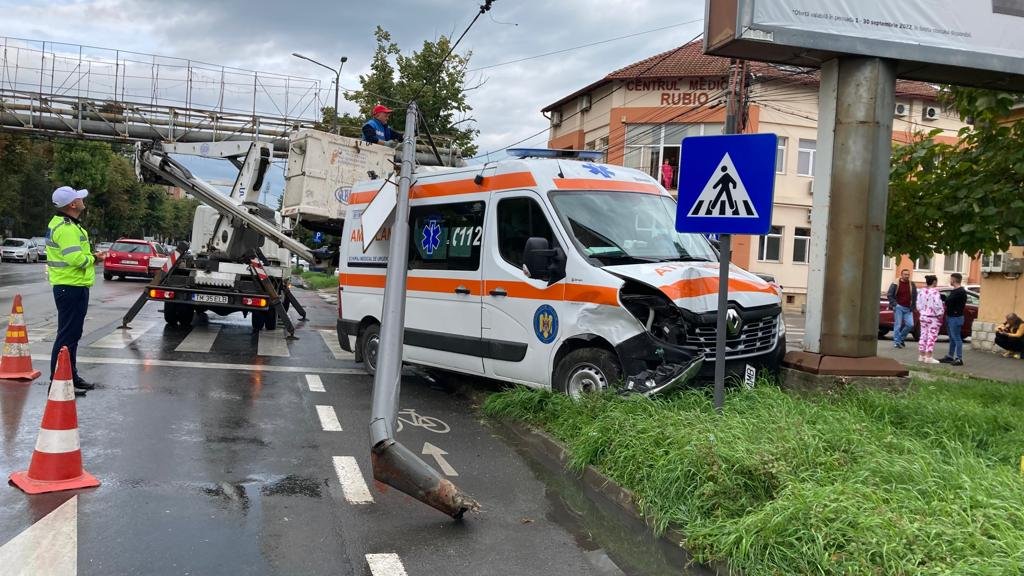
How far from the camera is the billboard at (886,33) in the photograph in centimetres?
715

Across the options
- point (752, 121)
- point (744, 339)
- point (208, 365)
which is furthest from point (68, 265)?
point (752, 121)

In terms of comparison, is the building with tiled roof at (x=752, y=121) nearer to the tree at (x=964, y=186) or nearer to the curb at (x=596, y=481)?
the tree at (x=964, y=186)

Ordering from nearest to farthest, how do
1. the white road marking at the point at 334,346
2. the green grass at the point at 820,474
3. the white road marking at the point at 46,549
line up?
1. the green grass at the point at 820,474
2. the white road marking at the point at 46,549
3. the white road marking at the point at 334,346

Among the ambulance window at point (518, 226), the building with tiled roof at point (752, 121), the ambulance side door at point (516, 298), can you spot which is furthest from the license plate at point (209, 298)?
the building with tiled roof at point (752, 121)

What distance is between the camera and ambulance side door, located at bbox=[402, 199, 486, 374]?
833 centimetres

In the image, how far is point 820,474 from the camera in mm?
4457

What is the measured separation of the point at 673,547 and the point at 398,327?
2.56 m

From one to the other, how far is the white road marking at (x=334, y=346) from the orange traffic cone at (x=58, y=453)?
6.59m

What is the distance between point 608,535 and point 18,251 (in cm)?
4950

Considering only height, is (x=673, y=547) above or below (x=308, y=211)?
below

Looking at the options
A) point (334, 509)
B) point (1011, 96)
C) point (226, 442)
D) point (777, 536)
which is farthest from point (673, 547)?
point (1011, 96)

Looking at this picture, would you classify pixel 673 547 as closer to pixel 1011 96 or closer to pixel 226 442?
pixel 226 442

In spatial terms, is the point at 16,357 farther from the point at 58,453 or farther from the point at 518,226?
the point at 518,226

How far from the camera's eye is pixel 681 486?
477 centimetres
